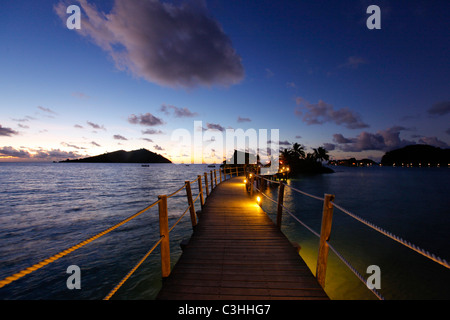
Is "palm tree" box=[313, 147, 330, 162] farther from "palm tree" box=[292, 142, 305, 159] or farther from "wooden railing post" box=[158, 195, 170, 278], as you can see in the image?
"wooden railing post" box=[158, 195, 170, 278]

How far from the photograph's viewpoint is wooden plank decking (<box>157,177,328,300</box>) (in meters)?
2.69

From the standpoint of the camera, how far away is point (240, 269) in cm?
327

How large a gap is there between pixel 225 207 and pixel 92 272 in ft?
17.7

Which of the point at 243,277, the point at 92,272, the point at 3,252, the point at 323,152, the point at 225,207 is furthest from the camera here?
the point at 323,152

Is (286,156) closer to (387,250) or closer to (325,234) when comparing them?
(387,250)

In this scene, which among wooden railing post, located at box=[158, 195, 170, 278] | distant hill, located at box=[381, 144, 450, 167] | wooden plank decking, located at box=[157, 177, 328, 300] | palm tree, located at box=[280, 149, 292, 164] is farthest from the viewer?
distant hill, located at box=[381, 144, 450, 167]

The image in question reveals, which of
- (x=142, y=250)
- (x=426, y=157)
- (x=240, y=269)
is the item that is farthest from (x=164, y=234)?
(x=426, y=157)
